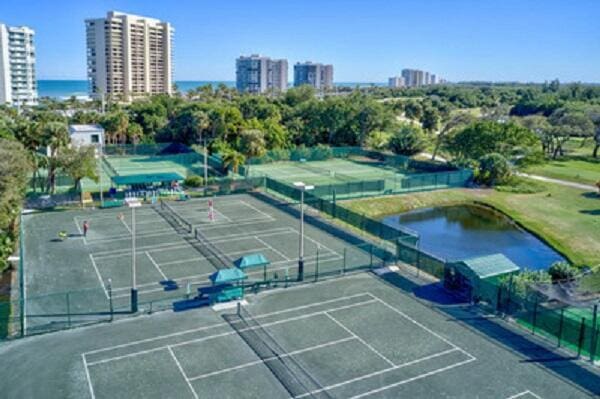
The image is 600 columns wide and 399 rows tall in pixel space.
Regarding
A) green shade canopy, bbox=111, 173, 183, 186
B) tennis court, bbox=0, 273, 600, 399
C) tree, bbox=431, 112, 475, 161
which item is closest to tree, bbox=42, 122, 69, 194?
green shade canopy, bbox=111, 173, 183, 186

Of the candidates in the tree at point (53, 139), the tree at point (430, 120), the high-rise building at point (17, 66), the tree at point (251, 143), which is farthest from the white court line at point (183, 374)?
the high-rise building at point (17, 66)

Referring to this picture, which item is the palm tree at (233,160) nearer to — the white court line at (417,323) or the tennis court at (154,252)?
the tennis court at (154,252)

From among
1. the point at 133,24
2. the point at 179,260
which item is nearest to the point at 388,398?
the point at 179,260

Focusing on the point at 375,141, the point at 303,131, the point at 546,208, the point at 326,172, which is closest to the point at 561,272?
the point at 546,208

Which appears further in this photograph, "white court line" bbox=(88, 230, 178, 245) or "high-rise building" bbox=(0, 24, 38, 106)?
"high-rise building" bbox=(0, 24, 38, 106)

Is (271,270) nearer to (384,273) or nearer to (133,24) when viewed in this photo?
(384,273)

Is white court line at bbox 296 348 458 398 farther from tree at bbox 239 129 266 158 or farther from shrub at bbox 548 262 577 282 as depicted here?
tree at bbox 239 129 266 158

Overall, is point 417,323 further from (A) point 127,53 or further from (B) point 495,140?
(A) point 127,53
